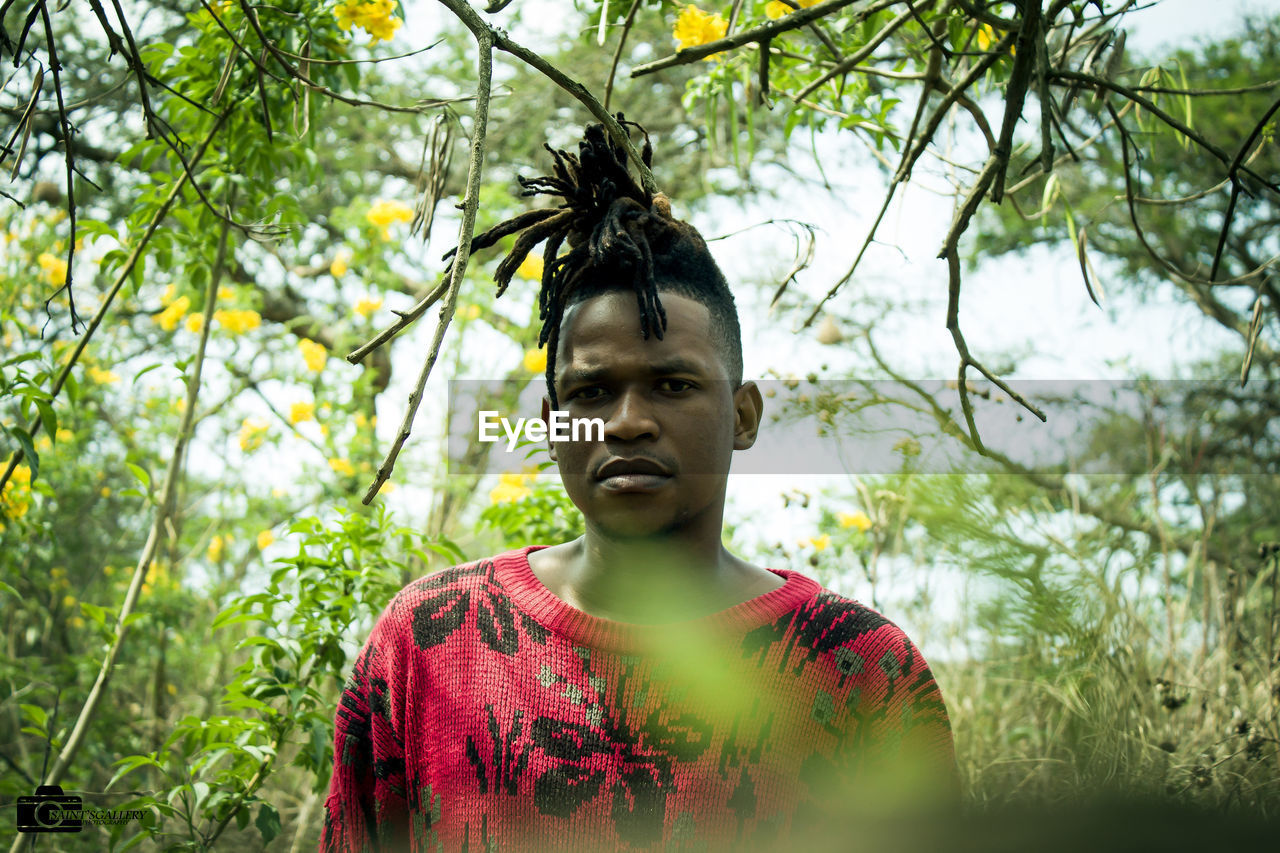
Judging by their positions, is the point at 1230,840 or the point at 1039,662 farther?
the point at 1039,662

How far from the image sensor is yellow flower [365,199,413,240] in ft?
11.6

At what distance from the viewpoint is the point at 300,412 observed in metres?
3.66

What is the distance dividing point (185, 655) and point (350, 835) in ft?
8.52

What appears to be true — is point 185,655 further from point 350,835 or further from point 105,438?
point 350,835

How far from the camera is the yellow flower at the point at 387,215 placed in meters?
3.53

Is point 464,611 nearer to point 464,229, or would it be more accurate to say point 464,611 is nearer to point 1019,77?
point 464,229

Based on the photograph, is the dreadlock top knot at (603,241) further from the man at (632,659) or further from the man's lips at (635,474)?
the man's lips at (635,474)

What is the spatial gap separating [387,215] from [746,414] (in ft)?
7.79

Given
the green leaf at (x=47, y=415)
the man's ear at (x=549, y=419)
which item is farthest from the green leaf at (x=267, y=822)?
the man's ear at (x=549, y=419)

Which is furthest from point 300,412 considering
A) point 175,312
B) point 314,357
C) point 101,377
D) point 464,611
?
point 464,611

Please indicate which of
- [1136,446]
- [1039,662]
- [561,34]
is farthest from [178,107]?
[561,34]

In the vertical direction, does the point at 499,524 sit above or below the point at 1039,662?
above

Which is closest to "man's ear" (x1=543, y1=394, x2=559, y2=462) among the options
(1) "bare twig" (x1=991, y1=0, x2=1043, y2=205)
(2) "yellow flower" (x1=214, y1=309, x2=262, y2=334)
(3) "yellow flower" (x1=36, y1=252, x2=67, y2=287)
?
(1) "bare twig" (x1=991, y1=0, x2=1043, y2=205)

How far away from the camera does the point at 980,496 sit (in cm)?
45
